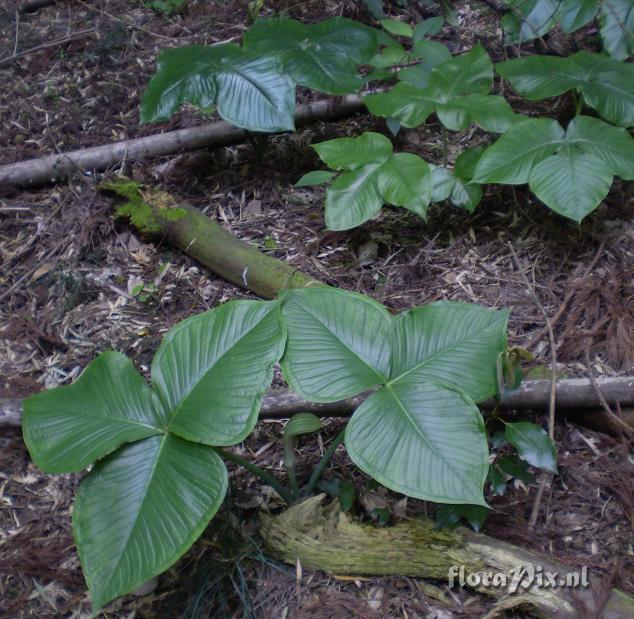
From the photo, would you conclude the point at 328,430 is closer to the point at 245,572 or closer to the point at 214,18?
the point at 245,572

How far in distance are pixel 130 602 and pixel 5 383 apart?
942 millimetres

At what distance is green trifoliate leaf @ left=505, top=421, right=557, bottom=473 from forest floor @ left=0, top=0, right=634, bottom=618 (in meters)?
0.20

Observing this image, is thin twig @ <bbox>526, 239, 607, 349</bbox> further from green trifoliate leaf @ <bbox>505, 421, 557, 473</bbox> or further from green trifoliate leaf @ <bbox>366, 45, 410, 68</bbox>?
green trifoliate leaf @ <bbox>366, 45, 410, 68</bbox>

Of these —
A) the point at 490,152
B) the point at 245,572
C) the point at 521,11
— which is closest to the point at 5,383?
the point at 245,572

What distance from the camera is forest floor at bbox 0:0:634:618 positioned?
4.59ft

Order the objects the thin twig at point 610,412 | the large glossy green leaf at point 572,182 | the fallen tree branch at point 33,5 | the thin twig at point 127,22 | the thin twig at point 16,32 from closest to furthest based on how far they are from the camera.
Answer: the thin twig at point 610,412 < the large glossy green leaf at point 572,182 < the thin twig at point 127,22 < the thin twig at point 16,32 < the fallen tree branch at point 33,5

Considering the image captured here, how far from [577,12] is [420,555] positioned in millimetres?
1936

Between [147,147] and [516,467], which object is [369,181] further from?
[147,147]

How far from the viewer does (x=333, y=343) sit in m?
1.33

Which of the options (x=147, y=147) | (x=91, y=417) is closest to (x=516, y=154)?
(x=91, y=417)

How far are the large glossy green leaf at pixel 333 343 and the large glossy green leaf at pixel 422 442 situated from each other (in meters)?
0.07

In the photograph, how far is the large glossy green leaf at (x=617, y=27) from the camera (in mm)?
2117

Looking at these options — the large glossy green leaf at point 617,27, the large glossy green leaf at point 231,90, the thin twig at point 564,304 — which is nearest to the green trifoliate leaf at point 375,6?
the large glossy green leaf at point 231,90

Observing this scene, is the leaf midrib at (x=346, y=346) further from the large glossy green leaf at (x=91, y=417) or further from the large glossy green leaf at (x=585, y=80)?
the large glossy green leaf at (x=585, y=80)
